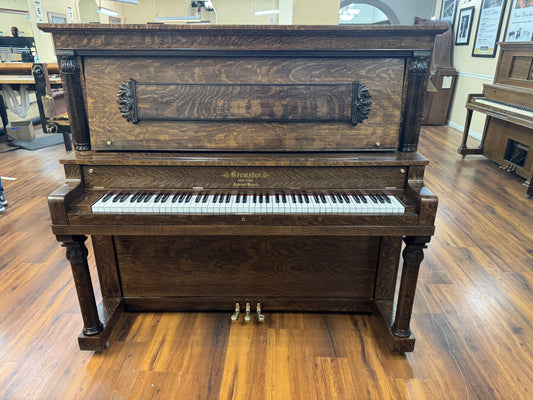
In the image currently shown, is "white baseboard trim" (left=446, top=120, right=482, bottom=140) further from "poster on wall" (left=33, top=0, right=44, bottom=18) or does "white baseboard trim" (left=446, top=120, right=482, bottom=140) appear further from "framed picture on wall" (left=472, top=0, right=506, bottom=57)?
"poster on wall" (left=33, top=0, right=44, bottom=18)

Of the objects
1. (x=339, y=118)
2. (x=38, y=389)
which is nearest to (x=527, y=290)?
(x=339, y=118)

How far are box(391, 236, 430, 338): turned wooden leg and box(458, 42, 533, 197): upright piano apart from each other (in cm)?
283

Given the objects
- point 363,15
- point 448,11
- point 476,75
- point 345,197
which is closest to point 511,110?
point 476,75

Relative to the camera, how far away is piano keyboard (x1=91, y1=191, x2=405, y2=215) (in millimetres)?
1427

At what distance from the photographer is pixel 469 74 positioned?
20.4ft

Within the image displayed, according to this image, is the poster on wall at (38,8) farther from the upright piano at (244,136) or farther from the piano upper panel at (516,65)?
the piano upper panel at (516,65)

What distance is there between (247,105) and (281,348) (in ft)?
3.69

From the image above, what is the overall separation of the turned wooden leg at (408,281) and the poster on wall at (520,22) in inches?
182

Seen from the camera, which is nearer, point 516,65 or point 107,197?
point 107,197

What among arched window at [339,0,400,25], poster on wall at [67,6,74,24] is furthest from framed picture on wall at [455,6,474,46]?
poster on wall at [67,6,74,24]

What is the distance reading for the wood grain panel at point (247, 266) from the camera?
1.81 meters

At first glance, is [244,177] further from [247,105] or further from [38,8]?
[38,8]

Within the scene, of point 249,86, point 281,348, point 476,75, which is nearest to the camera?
point 249,86

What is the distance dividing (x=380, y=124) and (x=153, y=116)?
96 cm
